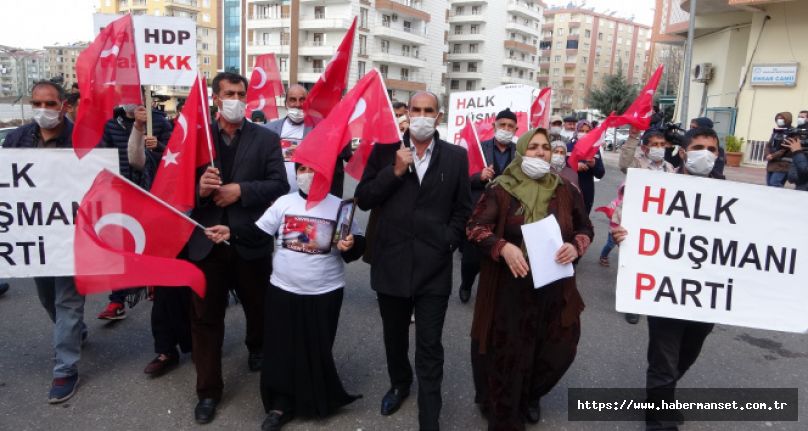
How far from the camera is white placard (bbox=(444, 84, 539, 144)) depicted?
7008 millimetres

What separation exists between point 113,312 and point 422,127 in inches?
135

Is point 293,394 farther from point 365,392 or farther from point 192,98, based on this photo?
point 192,98

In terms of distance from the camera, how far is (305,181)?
11.0ft

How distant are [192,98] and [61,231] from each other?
1.31 metres

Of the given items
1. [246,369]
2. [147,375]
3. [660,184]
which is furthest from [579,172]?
[147,375]

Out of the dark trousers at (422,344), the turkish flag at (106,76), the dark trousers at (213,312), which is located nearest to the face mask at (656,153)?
the dark trousers at (422,344)

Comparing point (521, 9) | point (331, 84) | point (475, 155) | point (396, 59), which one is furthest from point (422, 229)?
point (521, 9)

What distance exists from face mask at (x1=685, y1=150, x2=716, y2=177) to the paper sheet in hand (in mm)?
1030

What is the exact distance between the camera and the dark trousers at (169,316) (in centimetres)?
400

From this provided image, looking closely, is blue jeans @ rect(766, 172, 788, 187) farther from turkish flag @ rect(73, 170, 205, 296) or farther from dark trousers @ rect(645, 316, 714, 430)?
turkish flag @ rect(73, 170, 205, 296)

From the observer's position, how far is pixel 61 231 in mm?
3705

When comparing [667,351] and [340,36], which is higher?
[340,36]

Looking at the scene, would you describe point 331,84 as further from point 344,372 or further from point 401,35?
point 401,35

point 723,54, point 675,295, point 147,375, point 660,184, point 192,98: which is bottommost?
point 147,375
